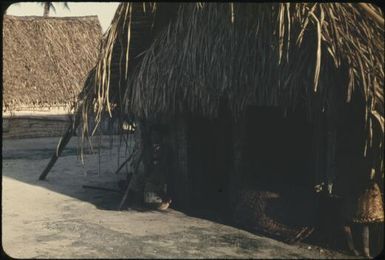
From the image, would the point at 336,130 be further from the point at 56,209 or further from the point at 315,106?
the point at 56,209

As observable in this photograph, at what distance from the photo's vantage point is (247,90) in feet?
23.0

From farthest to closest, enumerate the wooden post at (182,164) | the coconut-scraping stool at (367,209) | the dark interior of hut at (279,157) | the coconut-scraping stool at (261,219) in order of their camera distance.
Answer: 1. the wooden post at (182,164)
2. the dark interior of hut at (279,157)
3. the coconut-scraping stool at (261,219)
4. the coconut-scraping stool at (367,209)

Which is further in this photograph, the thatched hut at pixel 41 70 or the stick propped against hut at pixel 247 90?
the thatched hut at pixel 41 70

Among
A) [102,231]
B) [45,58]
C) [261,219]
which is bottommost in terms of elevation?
[102,231]

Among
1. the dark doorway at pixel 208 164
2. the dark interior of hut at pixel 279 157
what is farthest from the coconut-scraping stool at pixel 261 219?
the dark doorway at pixel 208 164

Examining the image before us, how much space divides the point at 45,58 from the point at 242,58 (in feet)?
49.3

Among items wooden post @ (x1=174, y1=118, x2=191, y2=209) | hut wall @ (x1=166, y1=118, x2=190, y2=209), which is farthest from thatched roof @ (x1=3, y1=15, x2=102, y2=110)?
wooden post @ (x1=174, y1=118, x2=191, y2=209)

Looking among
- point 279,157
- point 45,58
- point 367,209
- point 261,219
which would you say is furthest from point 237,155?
point 45,58

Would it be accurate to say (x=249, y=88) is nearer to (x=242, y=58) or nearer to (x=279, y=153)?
(x=242, y=58)

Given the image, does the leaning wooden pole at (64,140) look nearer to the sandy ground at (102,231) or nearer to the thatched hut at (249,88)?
the sandy ground at (102,231)

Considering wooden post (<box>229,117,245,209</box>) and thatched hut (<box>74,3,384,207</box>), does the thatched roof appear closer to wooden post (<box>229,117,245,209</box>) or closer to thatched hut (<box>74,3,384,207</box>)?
thatched hut (<box>74,3,384,207</box>)

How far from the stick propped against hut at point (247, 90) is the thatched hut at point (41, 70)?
409 inches

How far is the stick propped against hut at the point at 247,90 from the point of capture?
6.16m

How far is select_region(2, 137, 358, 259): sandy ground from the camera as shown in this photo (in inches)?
251
